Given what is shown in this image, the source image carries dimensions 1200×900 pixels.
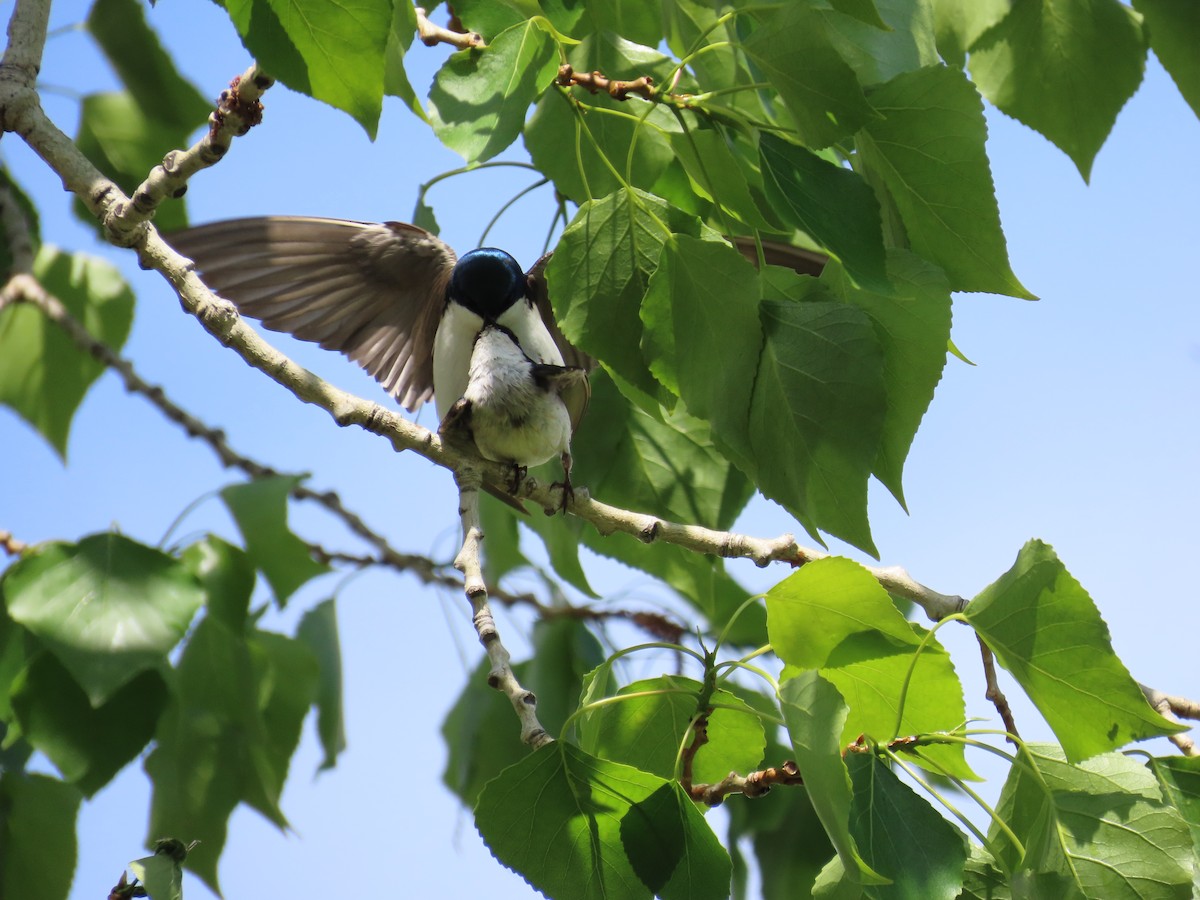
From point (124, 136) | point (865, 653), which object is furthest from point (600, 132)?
point (124, 136)

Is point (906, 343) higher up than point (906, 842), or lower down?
higher up

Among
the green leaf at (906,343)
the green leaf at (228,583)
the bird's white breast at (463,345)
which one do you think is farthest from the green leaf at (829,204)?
the green leaf at (228,583)

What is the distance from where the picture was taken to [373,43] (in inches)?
36.3

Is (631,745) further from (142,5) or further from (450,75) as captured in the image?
(142,5)

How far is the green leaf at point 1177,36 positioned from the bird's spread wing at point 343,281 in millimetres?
957

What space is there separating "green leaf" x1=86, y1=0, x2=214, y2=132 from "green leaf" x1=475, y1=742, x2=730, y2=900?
146 centimetres

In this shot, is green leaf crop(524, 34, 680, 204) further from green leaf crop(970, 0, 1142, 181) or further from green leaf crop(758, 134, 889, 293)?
green leaf crop(970, 0, 1142, 181)

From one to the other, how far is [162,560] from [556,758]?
35.9 inches

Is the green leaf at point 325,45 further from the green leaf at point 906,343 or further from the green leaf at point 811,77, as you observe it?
the green leaf at point 906,343

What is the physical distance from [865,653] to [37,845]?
1477 mm

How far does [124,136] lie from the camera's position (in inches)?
78.9

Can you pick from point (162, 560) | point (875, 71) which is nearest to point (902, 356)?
point (875, 71)

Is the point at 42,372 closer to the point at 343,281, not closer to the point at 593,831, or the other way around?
the point at 343,281

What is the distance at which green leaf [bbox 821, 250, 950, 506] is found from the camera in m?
0.99
